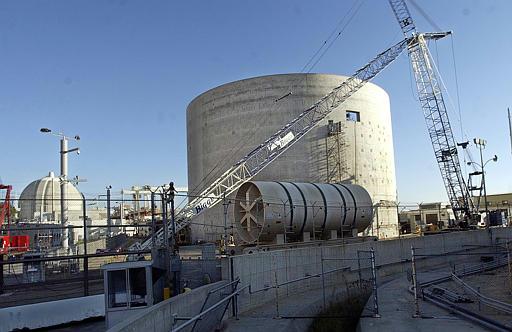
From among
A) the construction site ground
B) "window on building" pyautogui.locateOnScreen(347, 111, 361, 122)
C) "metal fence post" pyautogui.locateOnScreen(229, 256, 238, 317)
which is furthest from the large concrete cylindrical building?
"metal fence post" pyautogui.locateOnScreen(229, 256, 238, 317)

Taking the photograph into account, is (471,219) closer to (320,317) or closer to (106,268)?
(320,317)

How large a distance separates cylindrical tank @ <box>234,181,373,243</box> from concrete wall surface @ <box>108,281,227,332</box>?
29.5ft

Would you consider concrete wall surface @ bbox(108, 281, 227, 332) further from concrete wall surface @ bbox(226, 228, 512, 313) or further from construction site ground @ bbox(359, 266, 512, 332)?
construction site ground @ bbox(359, 266, 512, 332)

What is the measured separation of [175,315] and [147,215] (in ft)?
196

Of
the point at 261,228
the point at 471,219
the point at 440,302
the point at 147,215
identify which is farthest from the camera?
the point at 147,215

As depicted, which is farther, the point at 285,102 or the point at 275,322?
the point at 285,102

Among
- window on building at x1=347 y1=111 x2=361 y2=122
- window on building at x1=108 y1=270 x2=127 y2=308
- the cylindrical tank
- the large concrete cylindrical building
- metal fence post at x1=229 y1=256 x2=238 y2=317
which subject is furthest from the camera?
window on building at x1=347 y1=111 x2=361 y2=122

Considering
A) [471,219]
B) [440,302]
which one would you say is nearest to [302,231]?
[440,302]

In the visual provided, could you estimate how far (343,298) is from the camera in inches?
630

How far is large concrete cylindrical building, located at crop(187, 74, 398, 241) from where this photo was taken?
41.0 m

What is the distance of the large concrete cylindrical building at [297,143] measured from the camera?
134 feet

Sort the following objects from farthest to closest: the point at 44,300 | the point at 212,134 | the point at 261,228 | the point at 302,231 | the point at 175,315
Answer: the point at 212,134 → the point at 302,231 → the point at 261,228 → the point at 44,300 → the point at 175,315

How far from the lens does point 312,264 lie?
18781mm

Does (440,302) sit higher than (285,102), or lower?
lower
